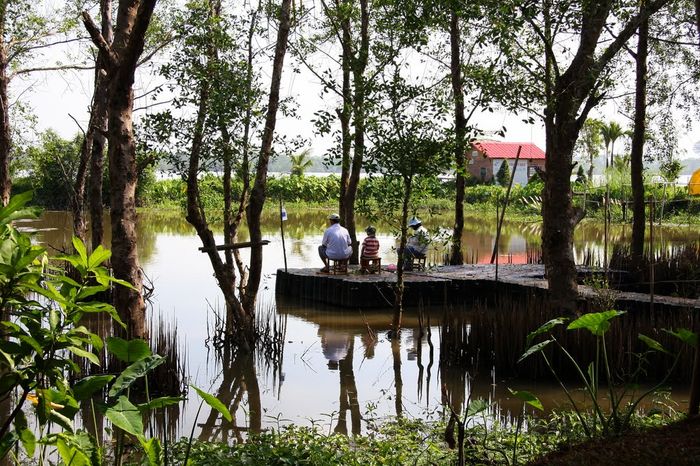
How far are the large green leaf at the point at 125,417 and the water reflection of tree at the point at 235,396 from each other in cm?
430

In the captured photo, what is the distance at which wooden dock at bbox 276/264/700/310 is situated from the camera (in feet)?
49.0

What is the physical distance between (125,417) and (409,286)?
1227 cm

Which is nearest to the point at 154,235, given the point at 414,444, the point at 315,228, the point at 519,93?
the point at 315,228

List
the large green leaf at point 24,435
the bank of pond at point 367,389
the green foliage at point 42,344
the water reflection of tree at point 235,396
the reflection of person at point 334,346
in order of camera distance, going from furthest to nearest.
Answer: the reflection of person at point 334,346 → the water reflection of tree at point 235,396 → the bank of pond at point 367,389 → the large green leaf at point 24,435 → the green foliage at point 42,344

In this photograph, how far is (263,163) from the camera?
1117cm

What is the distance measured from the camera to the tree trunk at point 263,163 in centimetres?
1080

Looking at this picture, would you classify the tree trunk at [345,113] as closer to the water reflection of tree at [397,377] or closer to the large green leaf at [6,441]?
the water reflection of tree at [397,377]

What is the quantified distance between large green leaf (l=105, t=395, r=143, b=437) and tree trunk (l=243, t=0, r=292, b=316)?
7.52 metres

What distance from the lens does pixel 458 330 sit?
9.81 m

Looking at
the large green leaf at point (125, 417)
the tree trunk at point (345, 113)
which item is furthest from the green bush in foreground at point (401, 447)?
the tree trunk at point (345, 113)

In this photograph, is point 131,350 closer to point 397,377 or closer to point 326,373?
point 397,377

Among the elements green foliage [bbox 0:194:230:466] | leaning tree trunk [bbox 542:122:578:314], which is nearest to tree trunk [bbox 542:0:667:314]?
leaning tree trunk [bbox 542:122:578:314]

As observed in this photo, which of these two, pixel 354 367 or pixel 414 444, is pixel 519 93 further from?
pixel 414 444

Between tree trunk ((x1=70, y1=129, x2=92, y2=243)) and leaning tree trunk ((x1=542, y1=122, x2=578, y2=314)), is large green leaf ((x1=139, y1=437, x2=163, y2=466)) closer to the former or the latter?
leaning tree trunk ((x1=542, y1=122, x2=578, y2=314))
